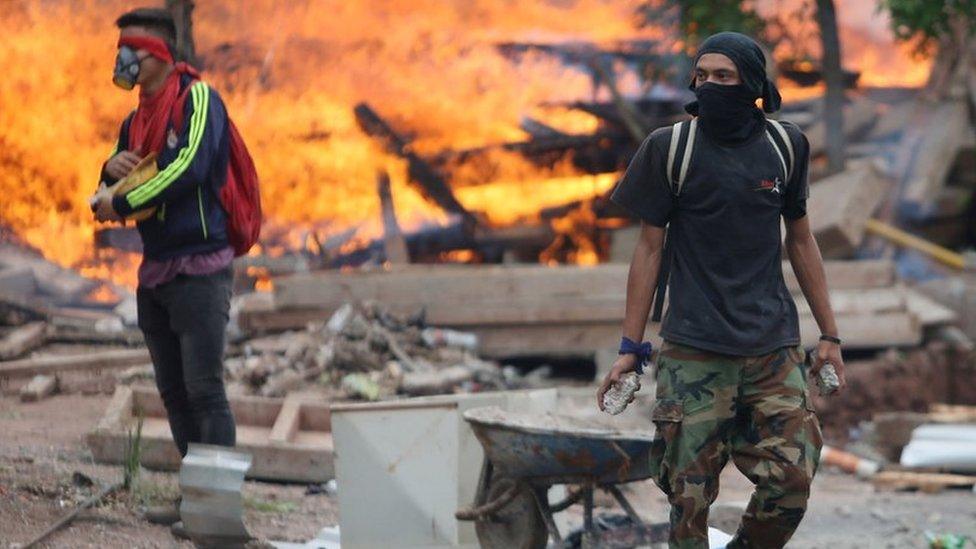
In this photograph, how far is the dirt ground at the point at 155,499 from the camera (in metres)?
6.18

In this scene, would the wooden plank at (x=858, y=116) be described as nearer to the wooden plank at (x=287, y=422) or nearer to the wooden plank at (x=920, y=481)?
the wooden plank at (x=920, y=481)

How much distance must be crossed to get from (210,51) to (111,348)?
4390mm

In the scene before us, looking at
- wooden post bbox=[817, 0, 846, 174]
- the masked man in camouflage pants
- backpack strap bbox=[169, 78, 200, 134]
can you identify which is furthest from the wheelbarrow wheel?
wooden post bbox=[817, 0, 846, 174]

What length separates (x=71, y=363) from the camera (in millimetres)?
9945

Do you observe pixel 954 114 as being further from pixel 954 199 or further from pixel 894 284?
pixel 894 284

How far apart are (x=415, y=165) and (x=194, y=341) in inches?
336

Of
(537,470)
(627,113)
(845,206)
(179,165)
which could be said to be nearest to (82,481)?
(179,165)

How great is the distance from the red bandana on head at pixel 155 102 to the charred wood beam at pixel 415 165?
325 inches

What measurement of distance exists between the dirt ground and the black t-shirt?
8.26 ft

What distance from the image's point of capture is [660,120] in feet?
49.5

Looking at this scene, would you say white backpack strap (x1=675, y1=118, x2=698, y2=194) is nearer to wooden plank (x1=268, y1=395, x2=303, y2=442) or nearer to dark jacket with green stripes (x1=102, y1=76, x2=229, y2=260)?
dark jacket with green stripes (x1=102, y1=76, x2=229, y2=260)

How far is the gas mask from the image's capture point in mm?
5926

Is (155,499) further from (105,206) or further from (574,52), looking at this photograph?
(574,52)

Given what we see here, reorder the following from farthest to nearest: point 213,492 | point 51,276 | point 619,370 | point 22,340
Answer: point 51,276 → point 22,340 → point 213,492 → point 619,370
